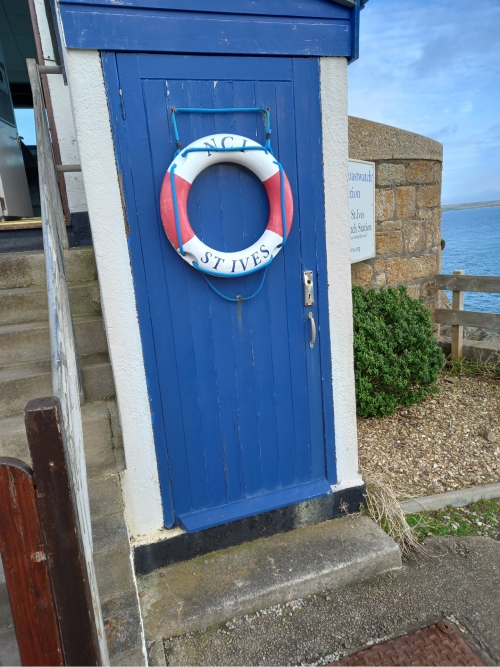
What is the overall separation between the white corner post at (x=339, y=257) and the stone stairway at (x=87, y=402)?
1.22 meters

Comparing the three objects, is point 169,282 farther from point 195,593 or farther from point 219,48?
point 195,593

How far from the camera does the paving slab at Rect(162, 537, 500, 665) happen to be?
186 centimetres

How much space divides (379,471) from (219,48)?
2753mm

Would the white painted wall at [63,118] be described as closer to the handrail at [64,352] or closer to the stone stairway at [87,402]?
the handrail at [64,352]

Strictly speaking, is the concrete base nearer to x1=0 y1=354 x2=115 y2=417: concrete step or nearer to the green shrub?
x1=0 y1=354 x2=115 y2=417: concrete step

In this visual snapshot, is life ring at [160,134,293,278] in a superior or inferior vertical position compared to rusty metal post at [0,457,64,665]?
superior

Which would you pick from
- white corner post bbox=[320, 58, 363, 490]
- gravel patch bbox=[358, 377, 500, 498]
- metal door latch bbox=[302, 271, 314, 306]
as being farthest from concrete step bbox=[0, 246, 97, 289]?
gravel patch bbox=[358, 377, 500, 498]

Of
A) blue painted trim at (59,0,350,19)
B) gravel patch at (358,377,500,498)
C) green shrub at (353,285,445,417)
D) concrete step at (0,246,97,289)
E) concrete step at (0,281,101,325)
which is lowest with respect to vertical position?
gravel patch at (358,377,500,498)

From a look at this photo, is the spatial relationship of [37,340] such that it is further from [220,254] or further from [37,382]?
[220,254]

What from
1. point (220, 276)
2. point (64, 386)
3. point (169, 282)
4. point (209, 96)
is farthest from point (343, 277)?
point (64, 386)

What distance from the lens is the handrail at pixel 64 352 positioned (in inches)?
45.4

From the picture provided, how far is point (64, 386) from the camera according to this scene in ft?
4.22

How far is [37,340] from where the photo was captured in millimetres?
2449

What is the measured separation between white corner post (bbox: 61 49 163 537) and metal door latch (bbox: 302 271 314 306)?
2.82 ft
